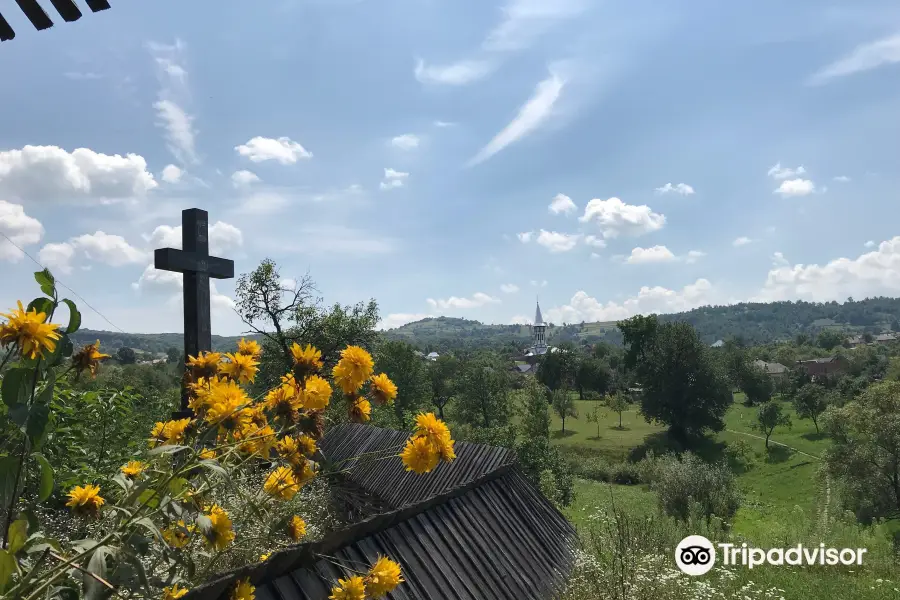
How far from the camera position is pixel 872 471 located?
23.3 meters

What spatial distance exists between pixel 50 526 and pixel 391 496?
17.3ft

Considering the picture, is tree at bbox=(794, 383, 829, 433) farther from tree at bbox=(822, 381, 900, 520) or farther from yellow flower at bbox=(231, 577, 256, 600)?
yellow flower at bbox=(231, 577, 256, 600)

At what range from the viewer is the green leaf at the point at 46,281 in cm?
136

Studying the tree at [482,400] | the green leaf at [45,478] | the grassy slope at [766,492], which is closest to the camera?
the green leaf at [45,478]

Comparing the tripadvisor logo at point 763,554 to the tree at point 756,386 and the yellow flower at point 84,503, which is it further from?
the tree at point 756,386

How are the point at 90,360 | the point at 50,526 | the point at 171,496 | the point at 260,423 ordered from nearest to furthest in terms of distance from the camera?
the point at 171,496
the point at 90,360
the point at 260,423
the point at 50,526

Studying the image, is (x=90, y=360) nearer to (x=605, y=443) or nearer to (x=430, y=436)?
(x=430, y=436)

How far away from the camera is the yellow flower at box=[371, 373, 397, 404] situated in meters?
2.10

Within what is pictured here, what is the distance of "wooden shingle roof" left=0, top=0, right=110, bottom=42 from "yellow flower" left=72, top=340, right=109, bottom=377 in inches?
41.4

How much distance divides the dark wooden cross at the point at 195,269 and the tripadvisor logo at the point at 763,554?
8.04 meters

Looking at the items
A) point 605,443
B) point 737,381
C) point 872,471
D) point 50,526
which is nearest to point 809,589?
point 50,526

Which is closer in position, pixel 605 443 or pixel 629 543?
pixel 629 543

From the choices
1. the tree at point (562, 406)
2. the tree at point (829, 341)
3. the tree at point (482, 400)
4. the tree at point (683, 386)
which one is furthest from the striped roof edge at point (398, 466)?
the tree at point (829, 341)

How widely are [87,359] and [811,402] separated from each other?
2381 inches
